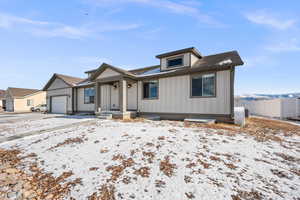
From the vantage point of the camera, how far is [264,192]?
2.12m

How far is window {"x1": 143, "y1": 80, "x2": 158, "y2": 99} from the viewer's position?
9953mm

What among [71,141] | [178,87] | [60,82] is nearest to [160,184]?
[71,141]

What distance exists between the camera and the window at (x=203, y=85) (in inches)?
309

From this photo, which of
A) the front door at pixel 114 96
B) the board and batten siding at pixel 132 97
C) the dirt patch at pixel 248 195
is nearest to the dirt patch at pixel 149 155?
the dirt patch at pixel 248 195

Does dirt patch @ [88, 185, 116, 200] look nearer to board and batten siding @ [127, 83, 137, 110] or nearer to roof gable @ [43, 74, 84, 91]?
board and batten siding @ [127, 83, 137, 110]

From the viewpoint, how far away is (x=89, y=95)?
45.1 ft

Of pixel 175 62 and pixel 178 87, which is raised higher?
pixel 175 62

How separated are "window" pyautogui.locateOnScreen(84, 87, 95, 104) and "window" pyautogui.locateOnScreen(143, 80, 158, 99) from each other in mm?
6392

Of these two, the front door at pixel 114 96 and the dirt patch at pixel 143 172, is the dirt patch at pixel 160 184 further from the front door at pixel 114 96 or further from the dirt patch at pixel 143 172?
the front door at pixel 114 96

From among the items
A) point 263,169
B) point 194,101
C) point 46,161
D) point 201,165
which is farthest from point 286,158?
point 46,161

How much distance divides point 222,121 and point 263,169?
5.03 m

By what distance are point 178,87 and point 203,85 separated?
5.51 ft

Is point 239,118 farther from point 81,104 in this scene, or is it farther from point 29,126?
point 81,104

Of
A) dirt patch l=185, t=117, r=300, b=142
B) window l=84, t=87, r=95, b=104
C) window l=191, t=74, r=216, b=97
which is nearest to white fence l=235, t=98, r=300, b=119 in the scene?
dirt patch l=185, t=117, r=300, b=142
